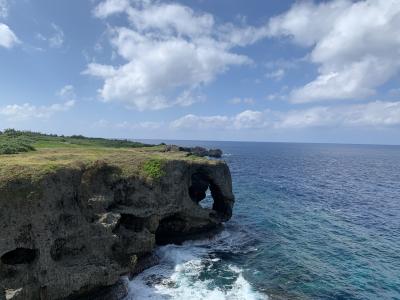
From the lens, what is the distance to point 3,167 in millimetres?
25969

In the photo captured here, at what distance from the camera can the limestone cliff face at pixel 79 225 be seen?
938 inches

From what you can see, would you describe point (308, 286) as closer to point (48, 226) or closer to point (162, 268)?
point (162, 268)

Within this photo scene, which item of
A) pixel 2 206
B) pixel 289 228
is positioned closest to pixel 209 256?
pixel 289 228

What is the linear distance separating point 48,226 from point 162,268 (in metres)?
12.2

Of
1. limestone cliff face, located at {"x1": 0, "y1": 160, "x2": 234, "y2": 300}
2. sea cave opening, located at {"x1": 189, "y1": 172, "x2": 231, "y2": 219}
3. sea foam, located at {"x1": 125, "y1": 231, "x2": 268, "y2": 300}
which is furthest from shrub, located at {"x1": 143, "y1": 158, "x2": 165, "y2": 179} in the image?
sea cave opening, located at {"x1": 189, "y1": 172, "x2": 231, "y2": 219}

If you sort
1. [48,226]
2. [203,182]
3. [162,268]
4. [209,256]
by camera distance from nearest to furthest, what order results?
[48,226] → [162,268] → [209,256] → [203,182]

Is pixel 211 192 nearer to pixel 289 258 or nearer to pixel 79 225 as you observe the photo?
pixel 289 258

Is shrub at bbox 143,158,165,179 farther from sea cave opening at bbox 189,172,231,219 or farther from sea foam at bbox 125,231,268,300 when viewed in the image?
sea cave opening at bbox 189,172,231,219

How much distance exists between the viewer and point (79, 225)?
27906 mm

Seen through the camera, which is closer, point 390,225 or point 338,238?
point 338,238

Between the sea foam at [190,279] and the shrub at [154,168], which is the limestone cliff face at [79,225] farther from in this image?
the sea foam at [190,279]

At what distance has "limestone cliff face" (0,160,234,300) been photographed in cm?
2383

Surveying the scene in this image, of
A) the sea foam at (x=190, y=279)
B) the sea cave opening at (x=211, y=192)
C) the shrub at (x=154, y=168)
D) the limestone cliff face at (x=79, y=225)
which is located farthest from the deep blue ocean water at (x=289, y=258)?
the shrub at (x=154, y=168)

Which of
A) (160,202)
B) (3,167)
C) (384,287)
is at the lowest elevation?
(384,287)
